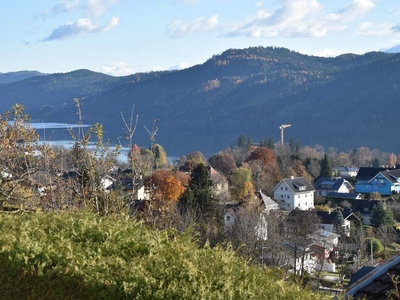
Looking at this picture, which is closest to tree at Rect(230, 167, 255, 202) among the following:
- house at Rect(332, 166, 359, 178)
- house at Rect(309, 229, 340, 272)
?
house at Rect(309, 229, 340, 272)

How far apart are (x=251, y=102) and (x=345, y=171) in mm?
103823

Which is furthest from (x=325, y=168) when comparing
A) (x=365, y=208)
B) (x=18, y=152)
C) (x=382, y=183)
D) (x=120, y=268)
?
(x=120, y=268)

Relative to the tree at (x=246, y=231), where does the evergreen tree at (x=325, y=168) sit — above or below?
below

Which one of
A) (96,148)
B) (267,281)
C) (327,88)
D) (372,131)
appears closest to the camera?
(267,281)

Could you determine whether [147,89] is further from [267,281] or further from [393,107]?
[267,281]

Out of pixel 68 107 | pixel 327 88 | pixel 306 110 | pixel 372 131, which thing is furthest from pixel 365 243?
pixel 327 88

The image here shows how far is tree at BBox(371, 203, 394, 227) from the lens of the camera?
33156 millimetres

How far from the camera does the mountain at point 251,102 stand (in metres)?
113

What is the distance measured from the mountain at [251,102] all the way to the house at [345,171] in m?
25.3

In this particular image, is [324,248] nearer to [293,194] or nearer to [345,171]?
[293,194]

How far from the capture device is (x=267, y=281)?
2.41 m

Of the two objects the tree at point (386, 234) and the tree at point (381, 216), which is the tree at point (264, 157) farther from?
the tree at point (386, 234)

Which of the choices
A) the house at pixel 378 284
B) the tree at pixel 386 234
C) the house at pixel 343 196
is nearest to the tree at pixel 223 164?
the house at pixel 343 196

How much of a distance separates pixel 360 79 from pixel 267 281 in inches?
6107
